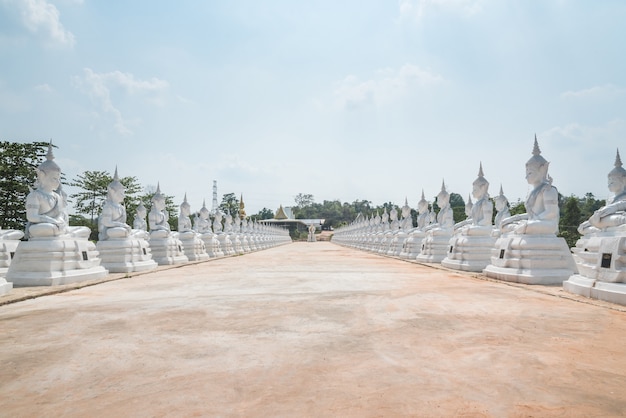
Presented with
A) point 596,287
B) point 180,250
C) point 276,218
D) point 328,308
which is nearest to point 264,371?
point 328,308

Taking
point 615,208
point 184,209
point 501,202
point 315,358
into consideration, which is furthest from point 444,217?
point 315,358

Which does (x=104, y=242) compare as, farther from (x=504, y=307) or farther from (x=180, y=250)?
(x=504, y=307)

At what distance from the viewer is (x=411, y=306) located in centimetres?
612

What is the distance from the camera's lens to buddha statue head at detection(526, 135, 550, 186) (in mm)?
10086

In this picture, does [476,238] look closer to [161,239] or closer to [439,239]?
[439,239]

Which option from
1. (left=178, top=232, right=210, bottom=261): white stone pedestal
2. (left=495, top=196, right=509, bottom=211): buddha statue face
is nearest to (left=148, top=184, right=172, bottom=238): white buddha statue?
(left=178, top=232, right=210, bottom=261): white stone pedestal

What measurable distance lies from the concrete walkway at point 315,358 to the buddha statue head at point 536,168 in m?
4.33

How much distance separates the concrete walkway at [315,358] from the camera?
2684 mm

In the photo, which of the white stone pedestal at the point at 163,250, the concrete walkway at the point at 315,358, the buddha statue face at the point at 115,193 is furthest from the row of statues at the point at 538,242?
the buddha statue face at the point at 115,193

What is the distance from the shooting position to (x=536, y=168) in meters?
10.1

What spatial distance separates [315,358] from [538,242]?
767 cm

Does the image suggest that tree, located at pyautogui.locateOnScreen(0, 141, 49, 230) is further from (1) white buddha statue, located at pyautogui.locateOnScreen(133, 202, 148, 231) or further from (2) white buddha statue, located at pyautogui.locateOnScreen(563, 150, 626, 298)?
(2) white buddha statue, located at pyautogui.locateOnScreen(563, 150, 626, 298)

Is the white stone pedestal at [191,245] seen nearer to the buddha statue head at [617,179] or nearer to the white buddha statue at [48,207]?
the white buddha statue at [48,207]

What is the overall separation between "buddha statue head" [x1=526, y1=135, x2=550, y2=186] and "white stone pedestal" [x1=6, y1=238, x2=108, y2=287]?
11.2m
